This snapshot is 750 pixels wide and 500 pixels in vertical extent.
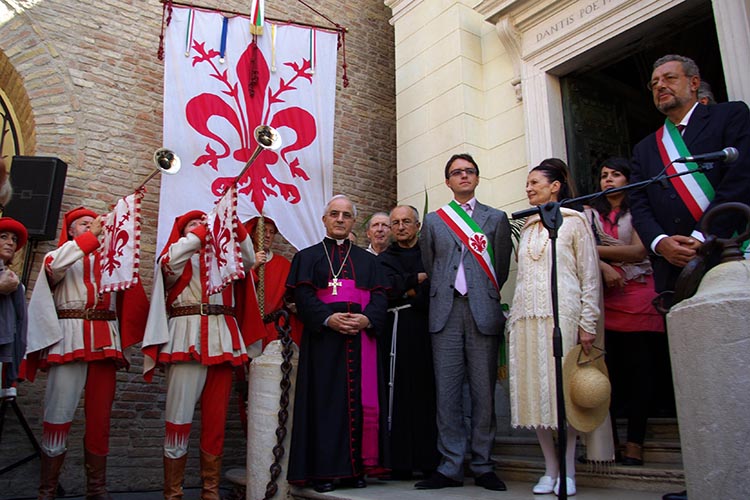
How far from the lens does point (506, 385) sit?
5484 mm

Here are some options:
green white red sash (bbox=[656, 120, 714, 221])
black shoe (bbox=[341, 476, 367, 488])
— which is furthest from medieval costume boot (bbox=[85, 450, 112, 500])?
green white red sash (bbox=[656, 120, 714, 221])

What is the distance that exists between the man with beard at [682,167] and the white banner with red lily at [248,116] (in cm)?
354

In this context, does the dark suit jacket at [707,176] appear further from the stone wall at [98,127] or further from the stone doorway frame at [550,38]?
the stone wall at [98,127]

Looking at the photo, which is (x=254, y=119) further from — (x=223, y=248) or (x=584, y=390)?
(x=584, y=390)

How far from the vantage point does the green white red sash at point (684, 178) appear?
138 inches

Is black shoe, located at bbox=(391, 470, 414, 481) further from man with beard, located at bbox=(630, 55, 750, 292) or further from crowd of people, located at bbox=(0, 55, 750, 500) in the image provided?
man with beard, located at bbox=(630, 55, 750, 292)

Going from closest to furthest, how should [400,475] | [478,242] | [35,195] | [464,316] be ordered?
[464,316], [478,242], [400,475], [35,195]

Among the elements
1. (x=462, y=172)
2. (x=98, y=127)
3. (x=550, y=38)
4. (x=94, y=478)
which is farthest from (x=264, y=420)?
(x=550, y=38)

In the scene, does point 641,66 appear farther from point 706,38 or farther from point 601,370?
point 601,370

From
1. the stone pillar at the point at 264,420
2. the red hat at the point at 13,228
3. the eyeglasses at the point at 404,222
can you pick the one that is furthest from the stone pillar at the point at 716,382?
the red hat at the point at 13,228

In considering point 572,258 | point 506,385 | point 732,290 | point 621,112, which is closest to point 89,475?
point 506,385

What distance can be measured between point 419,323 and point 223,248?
1456 mm

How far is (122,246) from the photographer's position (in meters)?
4.72

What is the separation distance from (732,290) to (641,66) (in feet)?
19.5
